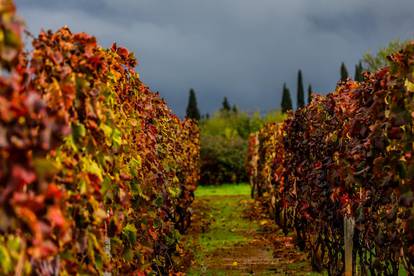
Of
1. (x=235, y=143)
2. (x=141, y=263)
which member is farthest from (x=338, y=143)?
(x=235, y=143)

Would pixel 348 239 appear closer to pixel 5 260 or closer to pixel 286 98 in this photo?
pixel 5 260

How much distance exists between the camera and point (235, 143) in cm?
3697

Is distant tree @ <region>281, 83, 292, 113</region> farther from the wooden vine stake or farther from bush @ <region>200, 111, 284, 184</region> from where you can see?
the wooden vine stake

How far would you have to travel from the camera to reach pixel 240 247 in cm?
1384

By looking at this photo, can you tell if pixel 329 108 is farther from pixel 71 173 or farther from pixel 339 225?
pixel 71 173

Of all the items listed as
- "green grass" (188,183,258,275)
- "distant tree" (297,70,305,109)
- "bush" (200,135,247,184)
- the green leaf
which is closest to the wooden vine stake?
"green grass" (188,183,258,275)

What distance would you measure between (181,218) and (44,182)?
1253cm

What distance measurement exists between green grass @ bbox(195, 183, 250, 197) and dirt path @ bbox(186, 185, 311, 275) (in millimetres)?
9560

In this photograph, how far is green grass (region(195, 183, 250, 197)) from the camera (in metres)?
31.1

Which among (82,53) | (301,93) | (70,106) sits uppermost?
(301,93)

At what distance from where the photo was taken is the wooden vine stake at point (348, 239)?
7.95m

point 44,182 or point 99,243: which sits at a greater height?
point 44,182

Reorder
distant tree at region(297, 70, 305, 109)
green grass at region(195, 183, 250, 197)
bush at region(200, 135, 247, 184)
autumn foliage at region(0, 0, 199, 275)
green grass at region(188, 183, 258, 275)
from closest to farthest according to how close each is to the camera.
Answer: autumn foliage at region(0, 0, 199, 275), green grass at region(188, 183, 258, 275), green grass at region(195, 183, 250, 197), bush at region(200, 135, 247, 184), distant tree at region(297, 70, 305, 109)

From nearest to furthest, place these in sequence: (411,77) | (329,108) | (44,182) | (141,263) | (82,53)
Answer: (44,182) < (82,53) < (411,77) < (141,263) < (329,108)
